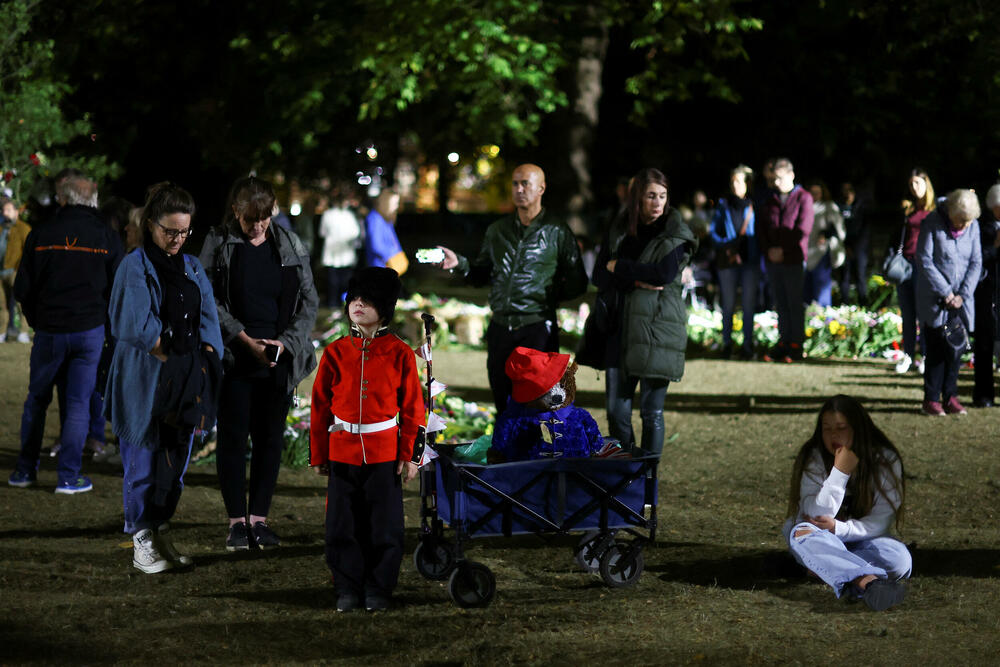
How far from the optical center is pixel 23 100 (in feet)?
78.5

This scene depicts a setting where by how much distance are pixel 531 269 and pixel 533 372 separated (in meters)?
1.74

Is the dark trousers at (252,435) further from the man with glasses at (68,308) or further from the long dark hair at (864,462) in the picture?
the long dark hair at (864,462)

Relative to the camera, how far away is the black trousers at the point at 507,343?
322 inches

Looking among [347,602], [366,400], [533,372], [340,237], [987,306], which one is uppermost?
[340,237]

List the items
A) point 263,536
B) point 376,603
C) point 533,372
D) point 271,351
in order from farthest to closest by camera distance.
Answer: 1. point 263,536
2. point 271,351
3. point 533,372
4. point 376,603

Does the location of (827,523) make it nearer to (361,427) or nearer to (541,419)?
(541,419)

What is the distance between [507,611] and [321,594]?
35.0 inches

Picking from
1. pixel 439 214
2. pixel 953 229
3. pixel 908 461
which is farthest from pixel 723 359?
pixel 439 214

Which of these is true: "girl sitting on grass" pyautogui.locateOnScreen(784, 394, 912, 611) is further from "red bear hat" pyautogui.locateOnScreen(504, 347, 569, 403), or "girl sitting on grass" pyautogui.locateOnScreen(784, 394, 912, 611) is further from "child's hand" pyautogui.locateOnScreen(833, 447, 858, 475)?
"red bear hat" pyautogui.locateOnScreen(504, 347, 569, 403)

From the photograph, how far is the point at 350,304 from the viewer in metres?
6.09

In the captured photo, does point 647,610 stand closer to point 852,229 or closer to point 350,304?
point 350,304

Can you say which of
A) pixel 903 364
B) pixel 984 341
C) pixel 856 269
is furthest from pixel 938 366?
pixel 856 269

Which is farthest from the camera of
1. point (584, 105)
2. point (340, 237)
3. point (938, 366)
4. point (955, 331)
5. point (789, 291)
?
point (584, 105)

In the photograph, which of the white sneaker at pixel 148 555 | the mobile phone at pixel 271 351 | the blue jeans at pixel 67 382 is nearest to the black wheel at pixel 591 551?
the mobile phone at pixel 271 351
